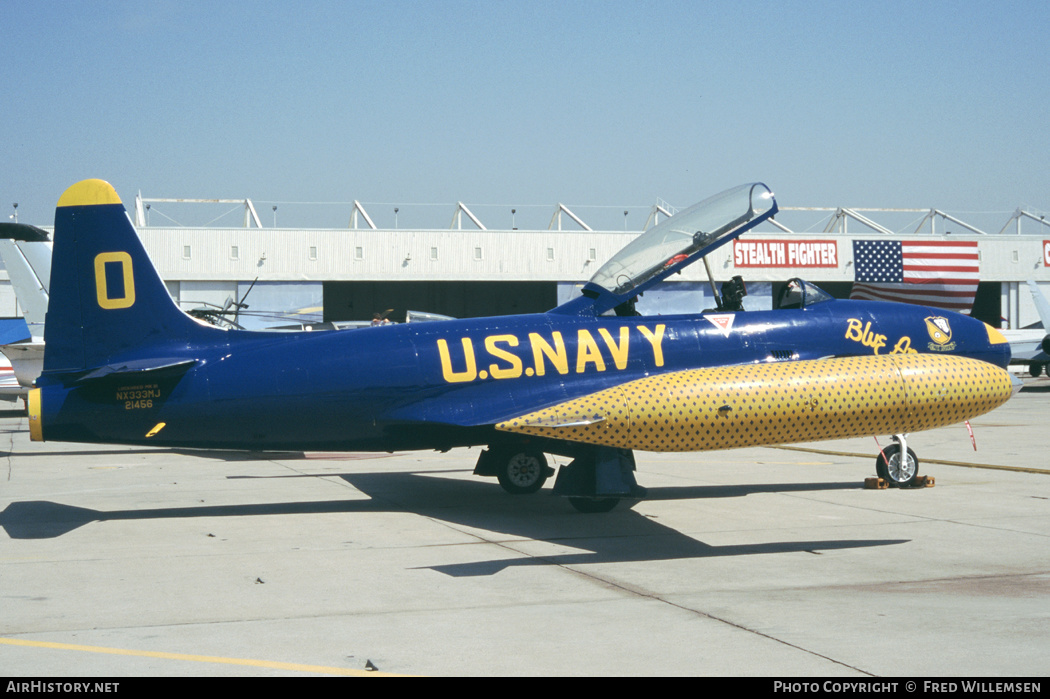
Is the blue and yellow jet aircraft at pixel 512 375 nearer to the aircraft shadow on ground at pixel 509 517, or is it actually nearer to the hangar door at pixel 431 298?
the aircraft shadow on ground at pixel 509 517

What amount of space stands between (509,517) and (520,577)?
3278mm

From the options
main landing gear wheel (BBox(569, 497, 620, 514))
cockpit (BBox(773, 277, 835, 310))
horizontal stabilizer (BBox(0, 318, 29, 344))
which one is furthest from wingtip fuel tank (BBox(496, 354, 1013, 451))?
horizontal stabilizer (BBox(0, 318, 29, 344))

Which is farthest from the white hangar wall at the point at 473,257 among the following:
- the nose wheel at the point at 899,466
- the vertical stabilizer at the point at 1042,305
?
the nose wheel at the point at 899,466

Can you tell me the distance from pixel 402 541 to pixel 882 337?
6.75 meters

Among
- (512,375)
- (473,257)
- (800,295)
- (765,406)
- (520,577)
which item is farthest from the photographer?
(473,257)

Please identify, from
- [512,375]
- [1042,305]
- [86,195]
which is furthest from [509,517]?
[1042,305]

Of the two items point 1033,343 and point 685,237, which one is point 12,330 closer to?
point 685,237

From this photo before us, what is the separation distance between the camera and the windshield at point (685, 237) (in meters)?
11.7

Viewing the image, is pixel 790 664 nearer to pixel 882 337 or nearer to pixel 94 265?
pixel 882 337

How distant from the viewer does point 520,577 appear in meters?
8.01

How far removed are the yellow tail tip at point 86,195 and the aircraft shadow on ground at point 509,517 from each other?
3.66 m

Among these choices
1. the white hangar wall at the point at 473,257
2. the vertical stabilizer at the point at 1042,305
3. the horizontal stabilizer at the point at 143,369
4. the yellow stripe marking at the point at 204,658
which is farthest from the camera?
the white hangar wall at the point at 473,257

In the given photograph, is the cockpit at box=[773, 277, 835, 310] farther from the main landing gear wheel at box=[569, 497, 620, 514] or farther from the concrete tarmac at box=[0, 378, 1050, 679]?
the main landing gear wheel at box=[569, 497, 620, 514]

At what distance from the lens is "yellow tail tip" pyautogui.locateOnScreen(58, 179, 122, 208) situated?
424 inches
